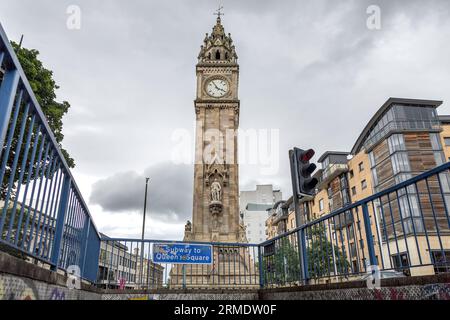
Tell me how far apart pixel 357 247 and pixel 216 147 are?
805 inches

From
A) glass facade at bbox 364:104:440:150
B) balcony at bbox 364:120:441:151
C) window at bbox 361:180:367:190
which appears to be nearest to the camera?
balcony at bbox 364:120:441:151

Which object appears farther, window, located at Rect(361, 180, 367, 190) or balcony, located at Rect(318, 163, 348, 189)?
balcony, located at Rect(318, 163, 348, 189)

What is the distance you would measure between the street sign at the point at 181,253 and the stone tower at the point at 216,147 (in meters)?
11.7

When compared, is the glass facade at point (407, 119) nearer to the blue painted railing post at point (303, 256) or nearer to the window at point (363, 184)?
the window at point (363, 184)

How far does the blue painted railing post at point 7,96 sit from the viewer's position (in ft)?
7.57

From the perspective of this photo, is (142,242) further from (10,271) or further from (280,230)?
(280,230)

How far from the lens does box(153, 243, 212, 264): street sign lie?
996 cm

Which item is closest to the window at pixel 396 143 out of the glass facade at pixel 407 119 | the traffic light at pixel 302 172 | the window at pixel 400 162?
the window at pixel 400 162

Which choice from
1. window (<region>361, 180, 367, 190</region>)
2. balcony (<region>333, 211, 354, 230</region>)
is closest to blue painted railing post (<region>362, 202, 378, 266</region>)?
balcony (<region>333, 211, 354, 230</region>)

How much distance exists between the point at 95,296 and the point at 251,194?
116886 millimetres

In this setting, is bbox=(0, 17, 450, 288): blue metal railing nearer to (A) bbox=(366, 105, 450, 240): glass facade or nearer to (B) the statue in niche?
(B) the statue in niche

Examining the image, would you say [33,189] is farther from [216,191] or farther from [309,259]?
[216,191]

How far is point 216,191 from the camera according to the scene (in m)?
23.2
